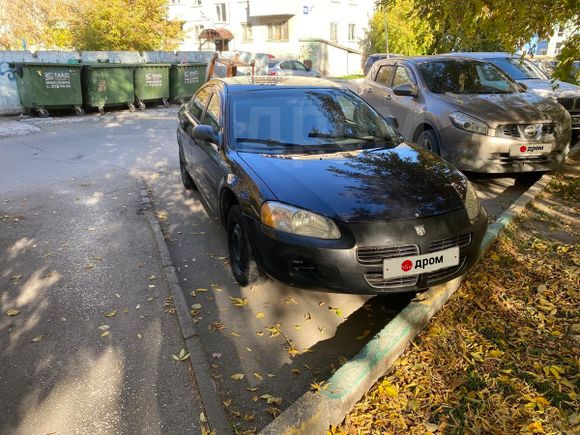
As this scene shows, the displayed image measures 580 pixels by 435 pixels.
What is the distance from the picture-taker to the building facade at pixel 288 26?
3438cm

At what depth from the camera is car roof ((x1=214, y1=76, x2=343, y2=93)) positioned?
4.58 metres

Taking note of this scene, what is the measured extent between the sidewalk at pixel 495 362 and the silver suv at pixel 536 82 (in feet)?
16.4

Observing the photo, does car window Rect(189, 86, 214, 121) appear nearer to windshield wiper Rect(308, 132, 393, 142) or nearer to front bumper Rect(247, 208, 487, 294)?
windshield wiper Rect(308, 132, 393, 142)

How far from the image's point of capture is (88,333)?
10.8 feet

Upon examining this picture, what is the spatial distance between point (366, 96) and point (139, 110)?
32.0ft

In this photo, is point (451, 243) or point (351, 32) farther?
point (351, 32)

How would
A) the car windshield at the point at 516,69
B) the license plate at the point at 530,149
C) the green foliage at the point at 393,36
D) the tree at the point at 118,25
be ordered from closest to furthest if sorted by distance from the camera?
the license plate at the point at 530,149 → the car windshield at the point at 516,69 → the tree at the point at 118,25 → the green foliage at the point at 393,36

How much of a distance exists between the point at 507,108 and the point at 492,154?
0.69m

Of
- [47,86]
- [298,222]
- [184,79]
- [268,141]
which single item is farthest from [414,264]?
[184,79]

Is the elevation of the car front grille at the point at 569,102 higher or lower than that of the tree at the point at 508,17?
lower

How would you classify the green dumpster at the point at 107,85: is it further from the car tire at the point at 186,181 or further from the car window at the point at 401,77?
the car window at the point at 401,77

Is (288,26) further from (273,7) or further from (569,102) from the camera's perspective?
(569,102)

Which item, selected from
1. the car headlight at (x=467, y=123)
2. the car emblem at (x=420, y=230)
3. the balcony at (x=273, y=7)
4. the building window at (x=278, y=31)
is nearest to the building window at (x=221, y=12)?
the balcony at (x=273, y=7)

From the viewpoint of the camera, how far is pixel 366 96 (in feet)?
28.1
